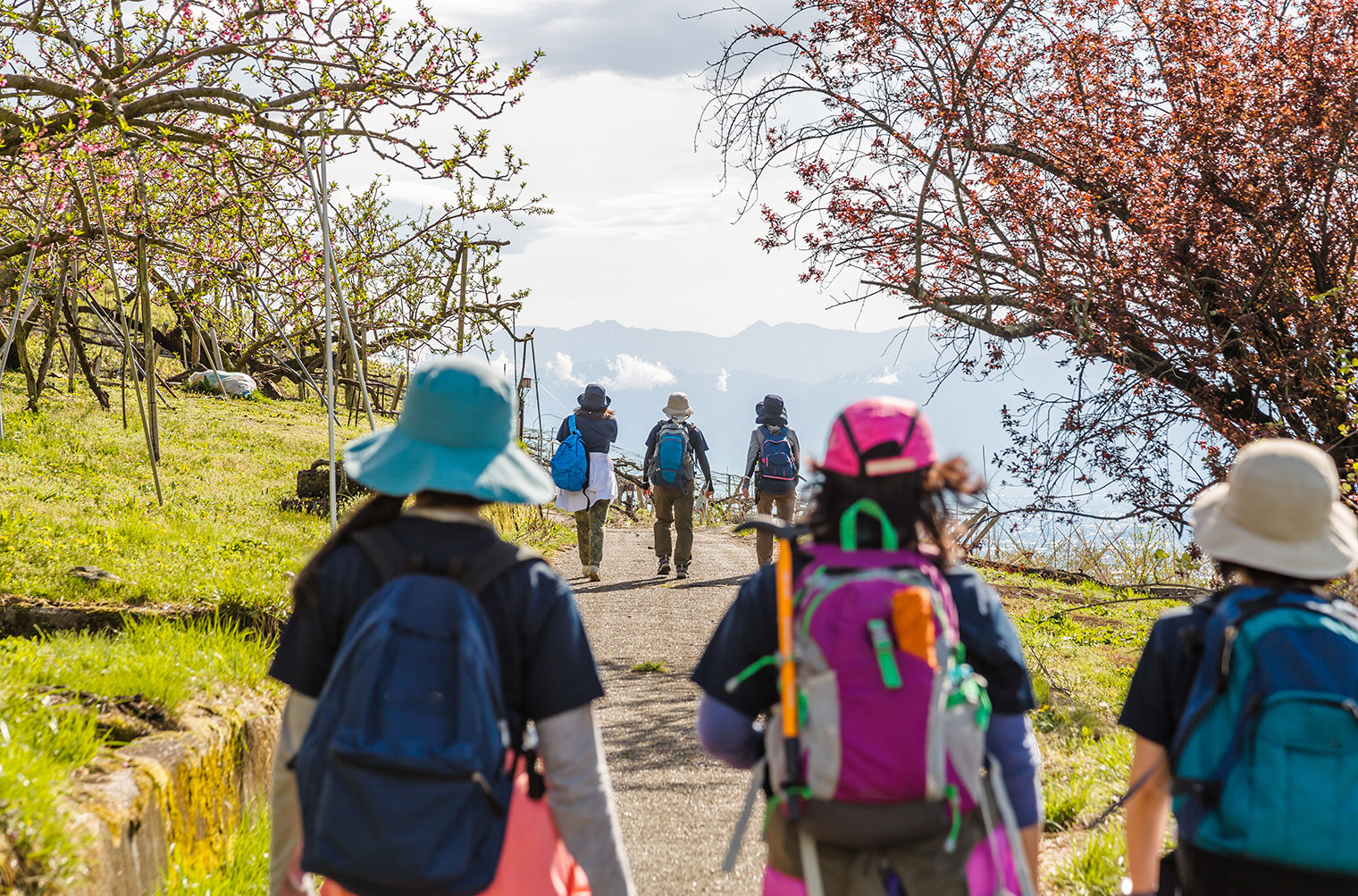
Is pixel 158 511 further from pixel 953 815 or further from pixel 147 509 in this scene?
pixel 953 815

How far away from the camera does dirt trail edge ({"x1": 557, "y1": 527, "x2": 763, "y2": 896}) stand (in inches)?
162

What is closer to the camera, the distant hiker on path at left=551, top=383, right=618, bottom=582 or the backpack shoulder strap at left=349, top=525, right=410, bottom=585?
the backpack shoulder strap at left=349, top=525, right=410, bottom=585

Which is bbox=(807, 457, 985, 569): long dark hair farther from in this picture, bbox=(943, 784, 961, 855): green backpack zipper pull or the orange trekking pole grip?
bbox=(943, 784, 961, 855): green backpack zipper pull

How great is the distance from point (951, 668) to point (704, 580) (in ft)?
30.4

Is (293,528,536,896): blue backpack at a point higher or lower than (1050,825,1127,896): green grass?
higher

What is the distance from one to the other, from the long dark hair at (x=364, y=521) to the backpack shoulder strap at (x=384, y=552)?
0.04m

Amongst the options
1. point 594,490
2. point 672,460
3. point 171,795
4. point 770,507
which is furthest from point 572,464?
point 171,795

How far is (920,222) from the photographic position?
8703mm

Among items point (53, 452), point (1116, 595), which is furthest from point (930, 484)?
point (53, 452)

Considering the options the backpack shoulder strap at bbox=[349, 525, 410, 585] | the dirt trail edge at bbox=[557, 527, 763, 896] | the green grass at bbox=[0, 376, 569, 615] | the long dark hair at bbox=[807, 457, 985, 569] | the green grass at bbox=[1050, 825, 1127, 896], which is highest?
the long dark hair at bbox=[807, 457, 985, 569]

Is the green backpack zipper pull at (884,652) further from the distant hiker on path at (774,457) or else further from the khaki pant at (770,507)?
the khaki pant at (770,507)

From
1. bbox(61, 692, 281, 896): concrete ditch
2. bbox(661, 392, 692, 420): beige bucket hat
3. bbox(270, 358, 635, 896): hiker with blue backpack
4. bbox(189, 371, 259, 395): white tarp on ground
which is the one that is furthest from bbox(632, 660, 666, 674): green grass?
bbox(189, 371, 259, 395): white tarp on ground

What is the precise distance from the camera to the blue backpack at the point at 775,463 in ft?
34.6

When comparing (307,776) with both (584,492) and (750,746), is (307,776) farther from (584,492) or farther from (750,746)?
(584,492)
